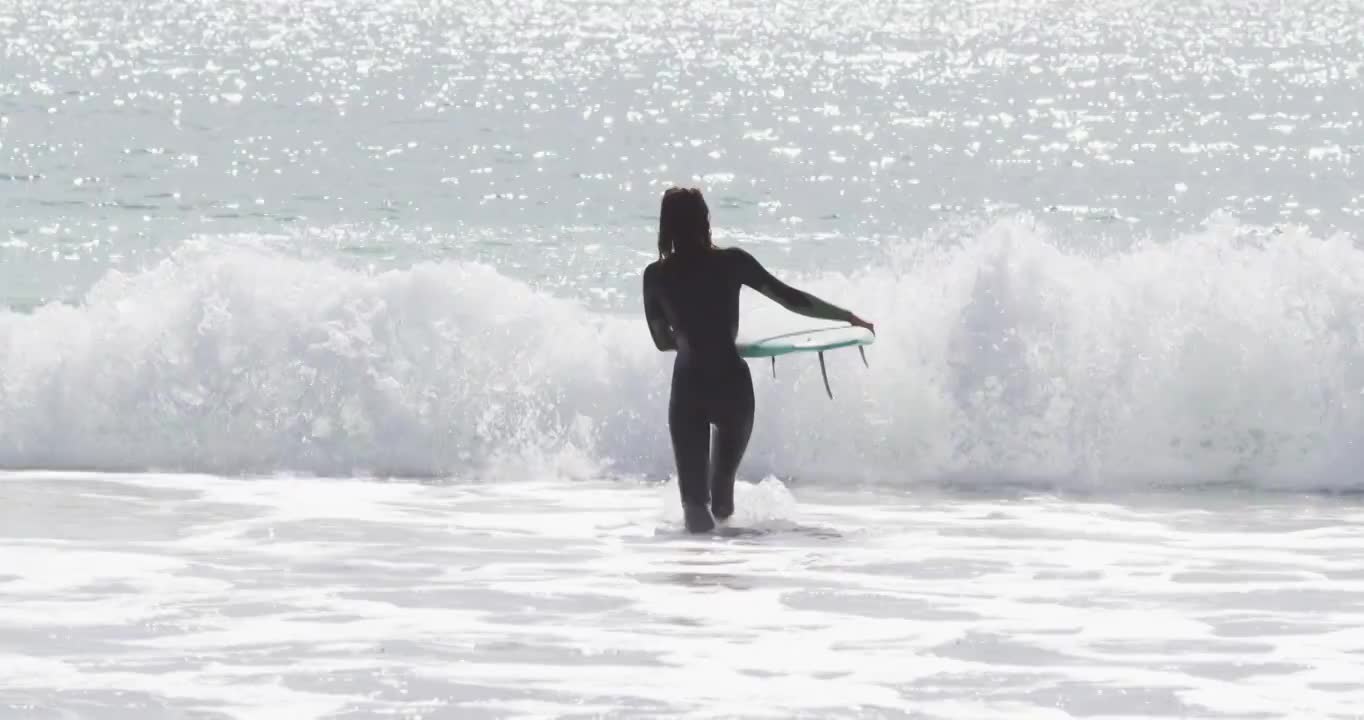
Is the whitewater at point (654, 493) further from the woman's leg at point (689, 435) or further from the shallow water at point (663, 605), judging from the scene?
the woman's leg at point (689, 435)

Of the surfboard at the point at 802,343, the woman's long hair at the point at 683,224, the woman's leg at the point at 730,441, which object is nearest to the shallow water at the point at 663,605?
the woman's leg at the point at 730,441

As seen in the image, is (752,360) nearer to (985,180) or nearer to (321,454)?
(321,454)

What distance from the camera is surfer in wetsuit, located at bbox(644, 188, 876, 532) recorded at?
993 centimetres

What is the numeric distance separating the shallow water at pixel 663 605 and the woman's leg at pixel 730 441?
211 millimetres

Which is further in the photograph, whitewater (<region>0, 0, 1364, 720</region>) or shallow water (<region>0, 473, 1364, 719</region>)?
whitewater (<region>0, 0, 1364, 720</region>)

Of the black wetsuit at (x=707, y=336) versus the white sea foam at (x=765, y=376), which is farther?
the white sea foam at (x=765, y=376)

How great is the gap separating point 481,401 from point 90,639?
5945 millimetres

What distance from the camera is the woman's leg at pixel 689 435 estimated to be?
33.2ft

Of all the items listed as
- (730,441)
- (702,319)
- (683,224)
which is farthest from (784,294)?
(730,441)

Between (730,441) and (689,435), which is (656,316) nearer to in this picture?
(689,435)

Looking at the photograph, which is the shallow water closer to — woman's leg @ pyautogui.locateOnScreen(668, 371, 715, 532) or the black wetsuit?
woman's leg @ pyautogui.locateOnScreen(668, 371, 715, 532)

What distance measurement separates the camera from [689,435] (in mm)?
10125

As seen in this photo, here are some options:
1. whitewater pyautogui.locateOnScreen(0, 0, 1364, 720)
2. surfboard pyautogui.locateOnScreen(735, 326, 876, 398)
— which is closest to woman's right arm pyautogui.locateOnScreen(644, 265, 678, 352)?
surfboard pyautogui.locateOnScreen(735, 326, 876, 398)

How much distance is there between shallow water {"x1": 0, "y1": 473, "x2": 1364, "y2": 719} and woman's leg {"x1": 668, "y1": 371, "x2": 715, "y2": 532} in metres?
0.31
